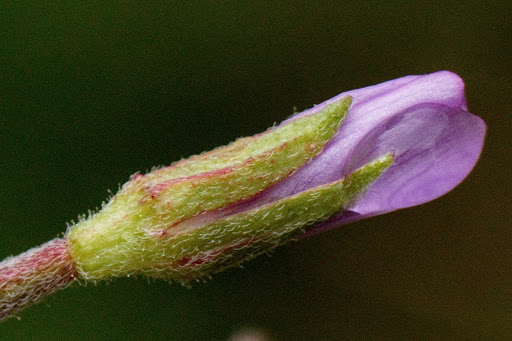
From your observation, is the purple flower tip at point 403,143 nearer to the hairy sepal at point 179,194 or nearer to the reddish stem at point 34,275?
the hairy sepal at point 179,194

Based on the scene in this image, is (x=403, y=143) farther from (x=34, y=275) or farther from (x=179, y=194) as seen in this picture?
(x=34, y=275)

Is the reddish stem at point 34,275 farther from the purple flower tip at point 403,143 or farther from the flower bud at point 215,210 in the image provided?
the purple flower tip at point 403,143

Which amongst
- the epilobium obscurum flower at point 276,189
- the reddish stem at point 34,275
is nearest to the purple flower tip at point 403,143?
the epilobium obscurum flower at point 276,189

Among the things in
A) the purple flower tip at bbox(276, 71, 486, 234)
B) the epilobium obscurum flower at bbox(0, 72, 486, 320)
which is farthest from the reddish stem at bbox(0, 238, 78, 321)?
the purple flower tip at bbox(276, 71, 486, 234)

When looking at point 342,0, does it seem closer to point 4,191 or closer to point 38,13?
point 38,13

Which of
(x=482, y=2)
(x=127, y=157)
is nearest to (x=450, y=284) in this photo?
(x=482, y=2)

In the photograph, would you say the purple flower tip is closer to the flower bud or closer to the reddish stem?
the flower bud
